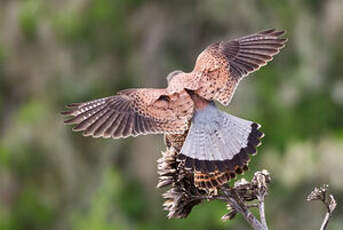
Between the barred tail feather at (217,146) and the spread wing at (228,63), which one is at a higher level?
the spread wing at (228,63)

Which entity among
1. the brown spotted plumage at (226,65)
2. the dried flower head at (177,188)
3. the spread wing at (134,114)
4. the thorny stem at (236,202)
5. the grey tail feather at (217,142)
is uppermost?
the brown spotted plumage at (226,65)

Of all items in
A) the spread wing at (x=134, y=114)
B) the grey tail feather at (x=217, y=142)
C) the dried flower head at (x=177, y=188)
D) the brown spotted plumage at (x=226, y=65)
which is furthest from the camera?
the brown spotted plumage at (x=226, y=65)

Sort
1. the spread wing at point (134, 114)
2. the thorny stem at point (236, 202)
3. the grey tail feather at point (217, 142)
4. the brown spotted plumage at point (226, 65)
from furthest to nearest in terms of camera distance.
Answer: the brown spotted plumage at point (226, 65) < the spread wing at point (134, 114) < the grey tail feather at point (217, 142) < the thorny stem at point (236, 202)

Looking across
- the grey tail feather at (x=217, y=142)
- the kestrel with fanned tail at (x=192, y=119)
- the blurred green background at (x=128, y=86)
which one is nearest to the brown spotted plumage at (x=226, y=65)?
the kestrel with fanned tail at (x=192, y=119)

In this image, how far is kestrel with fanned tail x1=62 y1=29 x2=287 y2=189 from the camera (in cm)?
343

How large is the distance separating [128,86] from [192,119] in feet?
19.9

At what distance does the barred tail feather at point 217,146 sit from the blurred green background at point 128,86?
18.6 ft

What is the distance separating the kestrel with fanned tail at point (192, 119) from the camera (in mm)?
3426

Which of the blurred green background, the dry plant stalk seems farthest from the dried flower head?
the blurred green background

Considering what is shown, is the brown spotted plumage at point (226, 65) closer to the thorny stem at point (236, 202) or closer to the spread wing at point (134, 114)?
the spread wing at point (134, 114)

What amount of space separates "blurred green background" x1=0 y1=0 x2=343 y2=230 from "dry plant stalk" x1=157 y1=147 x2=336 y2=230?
6.16m

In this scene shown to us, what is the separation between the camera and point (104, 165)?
32.4 feet

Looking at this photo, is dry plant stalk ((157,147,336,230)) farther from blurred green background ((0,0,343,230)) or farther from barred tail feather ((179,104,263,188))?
blurred green background ((0,0,343,230))

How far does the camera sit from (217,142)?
3.64 meters
